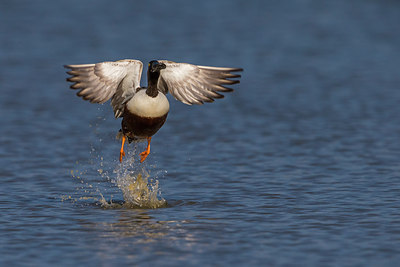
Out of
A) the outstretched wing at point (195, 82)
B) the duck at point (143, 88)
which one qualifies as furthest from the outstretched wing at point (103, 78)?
the outstretched wing at point (195, 82)

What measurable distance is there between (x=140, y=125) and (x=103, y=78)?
2.86 feet

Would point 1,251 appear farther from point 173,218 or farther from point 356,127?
point 356,127

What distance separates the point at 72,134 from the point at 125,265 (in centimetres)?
874

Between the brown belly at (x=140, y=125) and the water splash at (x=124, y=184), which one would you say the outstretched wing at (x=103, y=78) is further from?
the water splash at (x=124, y=184)

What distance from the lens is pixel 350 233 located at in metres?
10.2

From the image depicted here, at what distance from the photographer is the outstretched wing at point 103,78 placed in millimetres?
11391

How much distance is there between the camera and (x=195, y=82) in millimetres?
11891

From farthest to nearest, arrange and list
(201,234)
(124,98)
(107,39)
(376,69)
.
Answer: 1. (107,39)
2. (376,69)
3. (124,98)
4. (201,234)

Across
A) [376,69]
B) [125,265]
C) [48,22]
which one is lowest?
[125,265]

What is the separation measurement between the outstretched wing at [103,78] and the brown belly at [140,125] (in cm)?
41

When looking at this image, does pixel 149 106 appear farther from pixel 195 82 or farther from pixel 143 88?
pixel 195 82

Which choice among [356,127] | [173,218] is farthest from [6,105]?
[173,218]

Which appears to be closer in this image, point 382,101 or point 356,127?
point 356,127

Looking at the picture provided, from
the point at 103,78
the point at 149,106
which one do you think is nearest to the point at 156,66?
the point at 149,106
